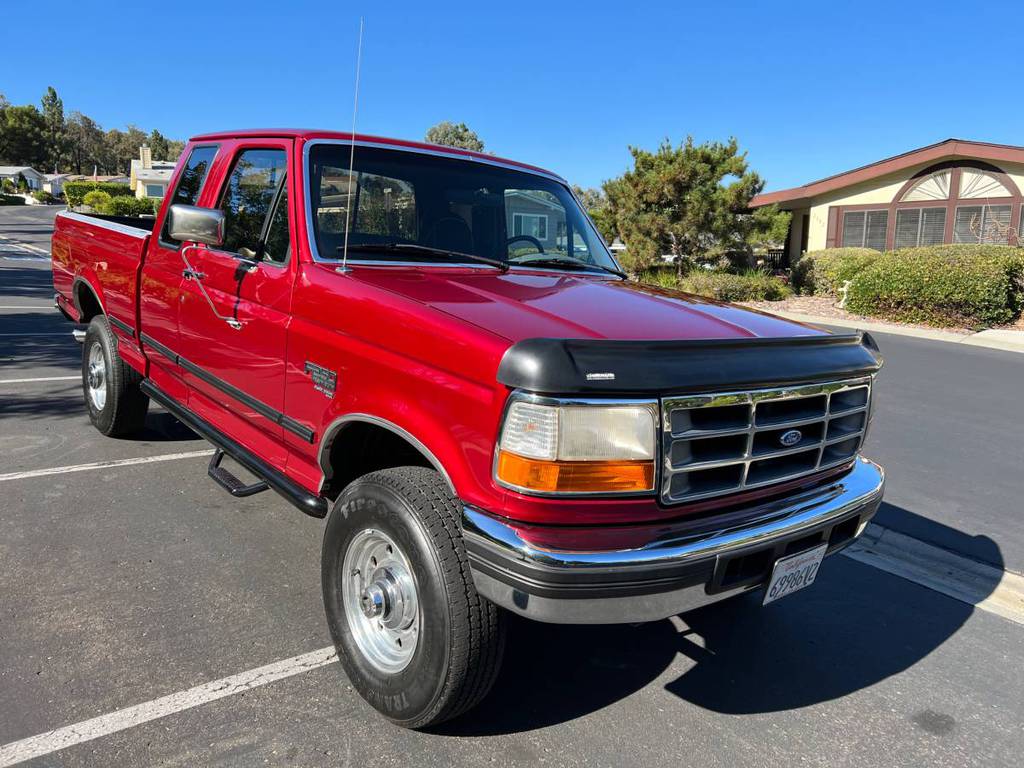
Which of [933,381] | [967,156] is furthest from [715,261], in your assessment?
[933,381]

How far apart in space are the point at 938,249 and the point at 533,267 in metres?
16.1

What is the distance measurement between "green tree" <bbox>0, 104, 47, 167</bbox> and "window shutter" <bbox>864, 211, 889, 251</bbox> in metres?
104

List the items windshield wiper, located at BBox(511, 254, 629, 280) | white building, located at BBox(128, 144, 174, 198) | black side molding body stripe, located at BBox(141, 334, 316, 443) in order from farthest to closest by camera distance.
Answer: white building, located at BBox(128, 144, 174, 198) < windshield wiper, located at BBox(511, 254, 629, 280) < black side molding body stripe, located at BBox(141, 334, 316, 443)

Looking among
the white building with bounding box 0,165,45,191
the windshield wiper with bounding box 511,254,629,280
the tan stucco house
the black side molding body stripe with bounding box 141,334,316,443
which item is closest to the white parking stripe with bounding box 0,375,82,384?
the black side molding body stripe with bounding box 141,334,316,443

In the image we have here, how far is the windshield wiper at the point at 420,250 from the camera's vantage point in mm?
3275

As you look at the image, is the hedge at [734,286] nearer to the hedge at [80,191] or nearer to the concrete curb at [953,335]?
the concrete curb at [953,335]

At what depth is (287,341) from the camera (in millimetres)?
3129

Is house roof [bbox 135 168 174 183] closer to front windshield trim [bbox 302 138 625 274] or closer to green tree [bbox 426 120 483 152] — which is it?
green tree [bbox 426 120 483 152]

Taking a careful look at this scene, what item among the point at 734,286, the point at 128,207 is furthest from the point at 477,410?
the point at 128,207

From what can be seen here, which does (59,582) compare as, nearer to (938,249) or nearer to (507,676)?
(507,676)

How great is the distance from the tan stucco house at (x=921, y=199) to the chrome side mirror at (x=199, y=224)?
2275 cm

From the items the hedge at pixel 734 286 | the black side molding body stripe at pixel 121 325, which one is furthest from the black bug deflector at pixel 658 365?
the hedge at pixel 734 286

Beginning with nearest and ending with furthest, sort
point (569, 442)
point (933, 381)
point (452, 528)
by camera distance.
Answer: point (569, 442), point (452, 528), point (933, 381)

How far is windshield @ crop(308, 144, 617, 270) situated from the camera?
3.32 meters
